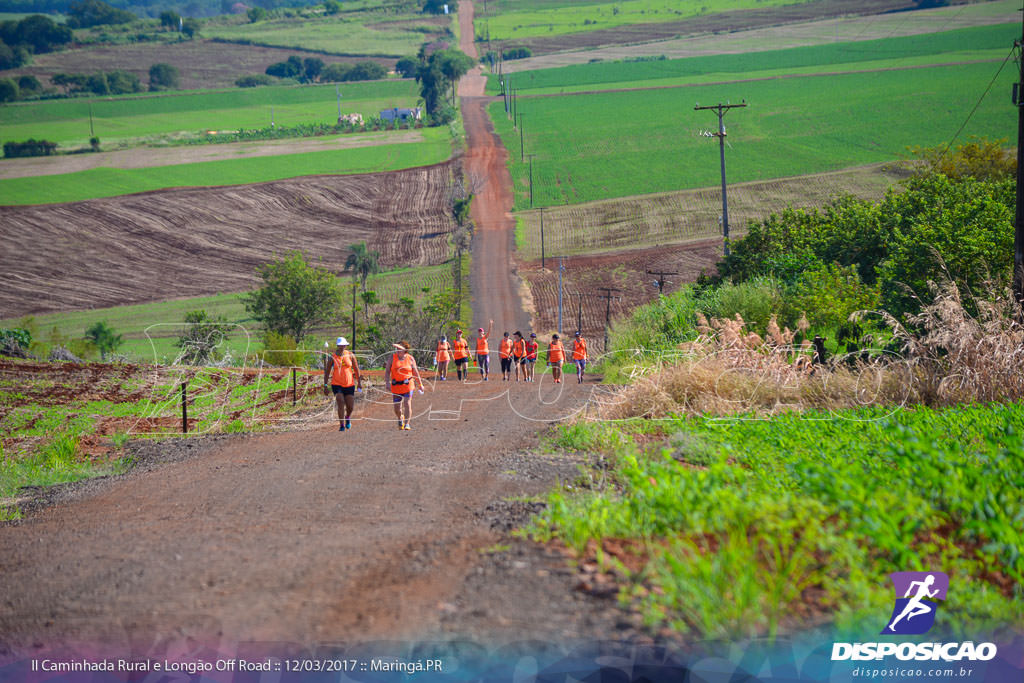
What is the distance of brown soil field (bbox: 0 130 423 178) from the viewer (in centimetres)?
8888

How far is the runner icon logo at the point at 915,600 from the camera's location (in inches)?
243

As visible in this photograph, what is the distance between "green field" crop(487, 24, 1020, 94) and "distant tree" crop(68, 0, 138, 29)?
274ft

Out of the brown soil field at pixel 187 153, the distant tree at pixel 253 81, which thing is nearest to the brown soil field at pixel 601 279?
the brown soil field at pixel 187 153

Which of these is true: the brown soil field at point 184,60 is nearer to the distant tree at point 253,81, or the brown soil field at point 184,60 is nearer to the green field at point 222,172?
the distant tree at point 253,81

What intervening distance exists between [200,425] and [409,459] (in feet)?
27.2

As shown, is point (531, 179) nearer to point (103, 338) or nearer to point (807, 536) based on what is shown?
point (103, 338)

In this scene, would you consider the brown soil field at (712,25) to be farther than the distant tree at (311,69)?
Yes

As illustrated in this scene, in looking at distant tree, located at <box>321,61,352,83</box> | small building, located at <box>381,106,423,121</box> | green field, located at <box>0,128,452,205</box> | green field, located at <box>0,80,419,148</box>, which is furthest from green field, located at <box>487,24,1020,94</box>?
green field, located at <box>0,128,452,205</box>

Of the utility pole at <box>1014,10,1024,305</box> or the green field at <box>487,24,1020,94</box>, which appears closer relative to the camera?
the utility pole at <box>1014,10,1024,305</box>

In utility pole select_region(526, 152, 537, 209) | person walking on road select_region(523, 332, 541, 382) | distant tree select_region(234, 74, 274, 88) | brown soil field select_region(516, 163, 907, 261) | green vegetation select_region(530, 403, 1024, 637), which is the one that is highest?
distant tree select_region(234, 74, 274, 88)

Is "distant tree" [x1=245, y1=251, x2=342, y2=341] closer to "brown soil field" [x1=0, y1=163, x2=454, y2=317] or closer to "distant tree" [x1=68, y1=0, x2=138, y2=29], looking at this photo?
"brown soil field" [x1=0, y1=163, x2=454, y2=317]

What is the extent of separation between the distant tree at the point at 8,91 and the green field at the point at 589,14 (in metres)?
73.4

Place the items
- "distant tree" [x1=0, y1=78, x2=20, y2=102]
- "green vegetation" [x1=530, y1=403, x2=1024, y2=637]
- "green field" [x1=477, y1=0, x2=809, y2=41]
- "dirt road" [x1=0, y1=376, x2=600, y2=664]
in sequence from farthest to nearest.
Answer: "green field" [x1=477, y1=0, x2=809, y2=41] → "distant tree" [x1=0, y1=78, x2=20, y2=102] → "dirt road" [x1=0, y1=376, x2=600, y2=664] → "green vegetation" [x1=530, y1=403, x2=1024, y2=637]

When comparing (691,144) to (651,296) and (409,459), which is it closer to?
(651,296)
